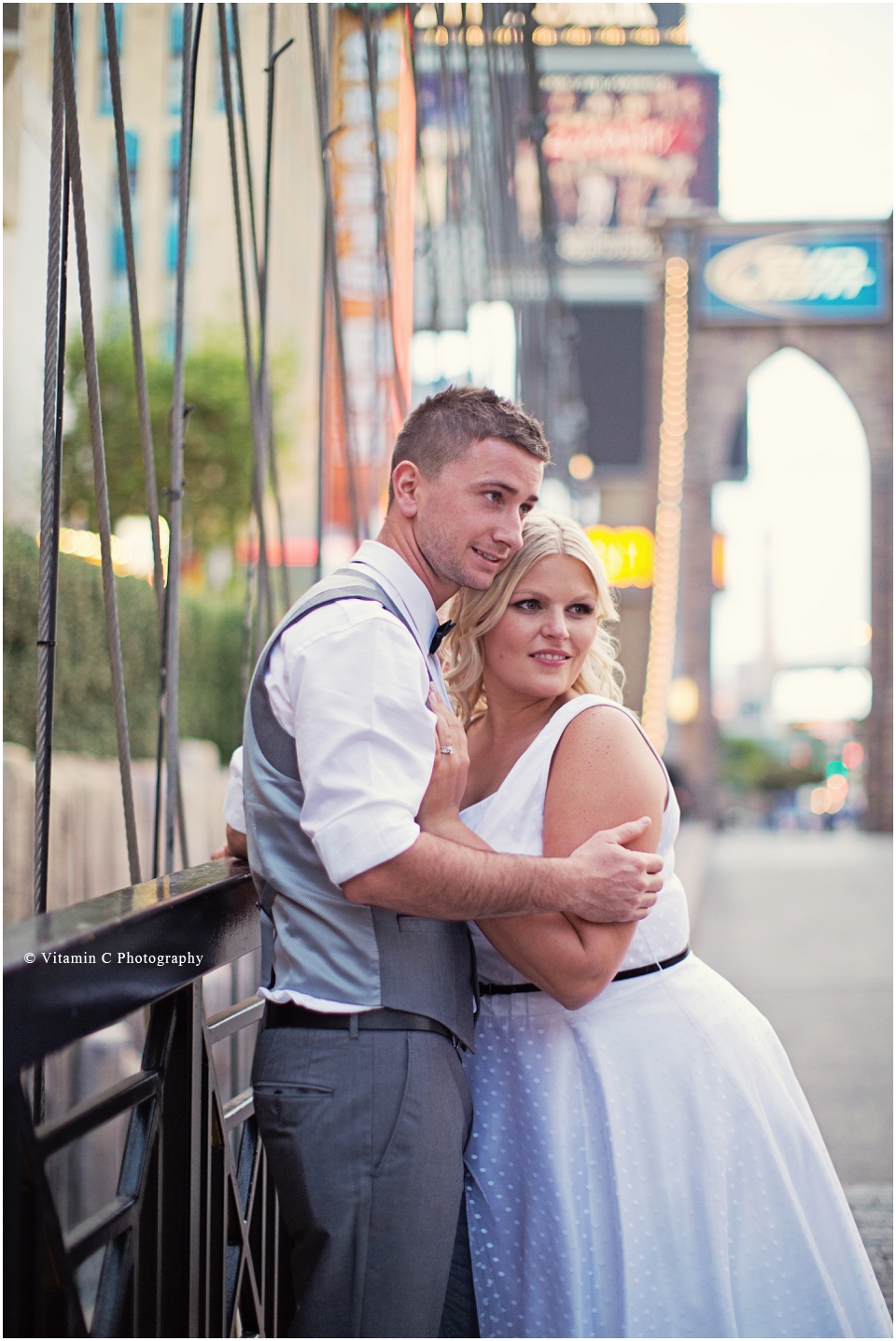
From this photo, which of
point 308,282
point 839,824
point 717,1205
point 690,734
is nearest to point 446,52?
point 717,1205

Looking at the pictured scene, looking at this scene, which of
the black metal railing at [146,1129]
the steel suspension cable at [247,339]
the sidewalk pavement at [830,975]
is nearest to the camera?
the black metal railing at [146,1129]

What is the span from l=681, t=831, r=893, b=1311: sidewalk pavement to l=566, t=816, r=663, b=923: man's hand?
1.97 m

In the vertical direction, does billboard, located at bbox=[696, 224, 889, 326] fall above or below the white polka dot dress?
above

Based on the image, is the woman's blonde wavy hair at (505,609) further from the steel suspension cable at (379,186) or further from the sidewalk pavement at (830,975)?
the steel suspension cable at (379,186)

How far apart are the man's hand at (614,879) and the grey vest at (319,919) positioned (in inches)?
8.5

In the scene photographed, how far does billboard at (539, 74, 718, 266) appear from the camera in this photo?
29.8 metres

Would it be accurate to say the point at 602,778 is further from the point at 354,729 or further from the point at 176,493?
the point at 176,493

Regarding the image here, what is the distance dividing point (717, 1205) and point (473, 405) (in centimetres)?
127

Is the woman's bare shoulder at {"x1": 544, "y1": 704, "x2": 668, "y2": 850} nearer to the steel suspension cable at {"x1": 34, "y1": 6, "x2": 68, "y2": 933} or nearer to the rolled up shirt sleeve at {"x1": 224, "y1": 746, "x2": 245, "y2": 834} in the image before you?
the rolled up shirt sleeve at {"x1": 224, "y1": 746, "x2": 245, "y2": 834}

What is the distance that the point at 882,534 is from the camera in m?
22.6

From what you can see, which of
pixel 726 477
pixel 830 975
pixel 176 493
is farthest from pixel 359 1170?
pixel 726 477

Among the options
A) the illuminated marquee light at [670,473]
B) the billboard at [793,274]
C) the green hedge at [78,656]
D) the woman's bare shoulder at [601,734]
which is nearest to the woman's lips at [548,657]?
the woman's bare shoulder at [601,734]

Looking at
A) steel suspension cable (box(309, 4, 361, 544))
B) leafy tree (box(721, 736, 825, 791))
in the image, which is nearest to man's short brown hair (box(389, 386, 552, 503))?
steel suspension cable (box(309, 4, 361, 544))

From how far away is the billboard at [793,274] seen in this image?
74.6 ft
